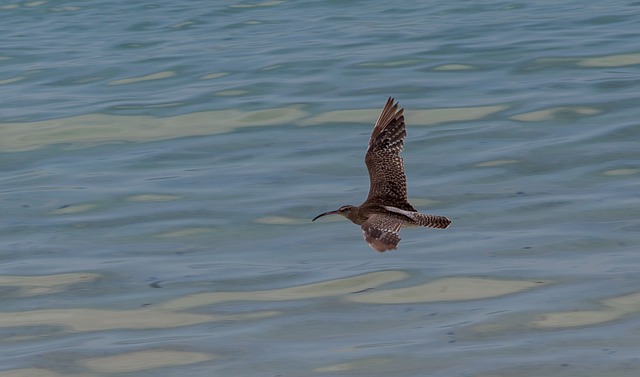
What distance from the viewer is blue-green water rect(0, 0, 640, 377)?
33.3ft

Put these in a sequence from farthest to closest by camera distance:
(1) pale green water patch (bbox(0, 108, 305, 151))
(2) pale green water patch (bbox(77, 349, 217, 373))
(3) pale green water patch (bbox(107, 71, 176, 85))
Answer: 1. (3) pale green water patch (bbox(107, 71, 176, 85))
2. (1) pale green water patch (bbox(0, 108, 305, 151))
3. (2) pale green water patch (bbox(77, 349, 217, 373))

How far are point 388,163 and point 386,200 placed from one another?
1.91 ft

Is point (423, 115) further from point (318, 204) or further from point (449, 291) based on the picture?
point (449, 291)

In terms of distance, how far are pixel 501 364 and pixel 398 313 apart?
1.49 meters

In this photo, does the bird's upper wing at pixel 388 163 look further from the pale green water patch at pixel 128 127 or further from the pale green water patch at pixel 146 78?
the pale green water patch at pixel 146 78

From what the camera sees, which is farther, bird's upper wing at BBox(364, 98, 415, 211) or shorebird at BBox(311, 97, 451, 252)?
bird's upper wing at BBox(364, 98, 415, 211)

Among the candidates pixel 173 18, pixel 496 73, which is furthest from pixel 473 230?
pixel 173 18

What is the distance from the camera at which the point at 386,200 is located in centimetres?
1085

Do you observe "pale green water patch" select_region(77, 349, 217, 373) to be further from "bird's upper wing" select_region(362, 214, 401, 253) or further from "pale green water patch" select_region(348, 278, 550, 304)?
"pale green water patch" select_region(348, 278, 550, 304)

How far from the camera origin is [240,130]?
1711cm

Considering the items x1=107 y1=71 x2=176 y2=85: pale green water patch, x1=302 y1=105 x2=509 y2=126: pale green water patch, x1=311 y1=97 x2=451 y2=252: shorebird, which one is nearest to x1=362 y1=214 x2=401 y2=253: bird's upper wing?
x1=311 y1=97 x2=451 y2=252: shorebird

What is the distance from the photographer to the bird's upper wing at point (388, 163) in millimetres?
10930

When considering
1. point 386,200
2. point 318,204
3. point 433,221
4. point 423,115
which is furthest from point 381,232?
point 423,115

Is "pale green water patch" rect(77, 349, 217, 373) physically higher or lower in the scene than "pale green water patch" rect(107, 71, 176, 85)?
higher
